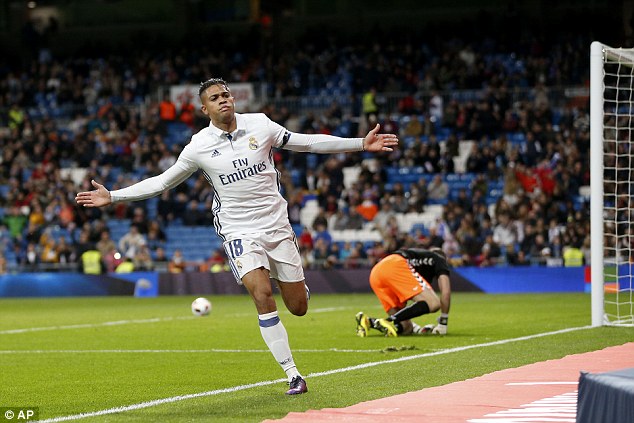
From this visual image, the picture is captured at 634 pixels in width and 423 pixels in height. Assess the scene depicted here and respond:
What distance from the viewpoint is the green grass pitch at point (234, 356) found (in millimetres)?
8711

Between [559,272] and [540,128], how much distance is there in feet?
21.9

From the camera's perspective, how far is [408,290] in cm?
1510

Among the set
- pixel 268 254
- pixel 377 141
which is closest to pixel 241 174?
pixel 268 254

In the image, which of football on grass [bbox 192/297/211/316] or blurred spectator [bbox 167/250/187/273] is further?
blurred spectator [bbox 167/250/187/273]

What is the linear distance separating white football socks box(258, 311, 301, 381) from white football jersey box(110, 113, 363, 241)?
0.69 meters

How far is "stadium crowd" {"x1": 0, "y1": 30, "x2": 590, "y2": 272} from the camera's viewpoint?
30453mm

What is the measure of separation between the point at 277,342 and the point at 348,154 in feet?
87.8

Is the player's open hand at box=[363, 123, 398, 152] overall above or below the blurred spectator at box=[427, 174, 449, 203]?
above

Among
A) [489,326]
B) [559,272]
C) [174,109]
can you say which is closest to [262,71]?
[174,109]

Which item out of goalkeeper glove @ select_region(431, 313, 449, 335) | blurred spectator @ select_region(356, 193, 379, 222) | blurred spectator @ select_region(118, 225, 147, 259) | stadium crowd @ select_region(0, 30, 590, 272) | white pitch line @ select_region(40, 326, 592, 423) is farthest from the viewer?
blurred spectator @ select_region(118, 225, 147, 259)

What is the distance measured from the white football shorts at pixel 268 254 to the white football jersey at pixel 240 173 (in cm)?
6

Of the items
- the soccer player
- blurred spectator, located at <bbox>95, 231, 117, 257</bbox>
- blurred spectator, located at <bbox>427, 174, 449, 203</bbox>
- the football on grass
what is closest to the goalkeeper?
the soccer player

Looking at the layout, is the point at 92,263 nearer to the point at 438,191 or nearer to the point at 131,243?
the point at 131,243

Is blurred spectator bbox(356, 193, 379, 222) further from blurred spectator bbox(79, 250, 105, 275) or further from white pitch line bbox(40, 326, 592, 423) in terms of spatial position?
white pitch line bbox(40, 326, 592, 423)
